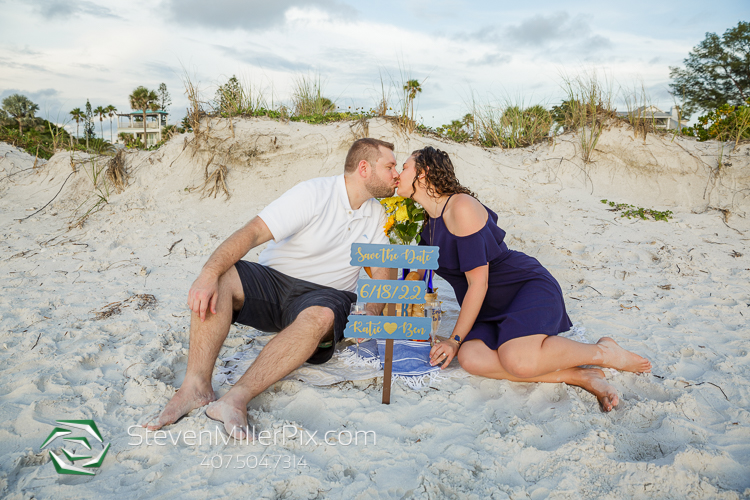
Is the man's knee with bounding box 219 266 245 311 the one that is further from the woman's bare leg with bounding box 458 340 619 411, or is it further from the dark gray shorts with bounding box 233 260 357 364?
the woman's bare leg with bounding box 458 340 619 411

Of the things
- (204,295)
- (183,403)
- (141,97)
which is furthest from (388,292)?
(141,97)

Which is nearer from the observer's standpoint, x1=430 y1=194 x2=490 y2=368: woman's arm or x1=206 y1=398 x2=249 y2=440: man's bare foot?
x1=206 y1=398 x2=249 y2=440: man's bare foot

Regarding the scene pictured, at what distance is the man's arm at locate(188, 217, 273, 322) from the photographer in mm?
2359

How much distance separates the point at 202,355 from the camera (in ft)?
7.79

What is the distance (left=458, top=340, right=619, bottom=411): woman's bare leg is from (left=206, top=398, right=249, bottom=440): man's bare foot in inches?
53.8

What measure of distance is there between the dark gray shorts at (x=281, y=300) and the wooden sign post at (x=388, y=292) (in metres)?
0.44

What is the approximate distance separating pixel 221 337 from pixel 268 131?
5120 millimetres

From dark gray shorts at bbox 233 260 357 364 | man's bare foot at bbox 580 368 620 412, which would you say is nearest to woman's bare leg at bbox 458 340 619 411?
man's bare foot at bbox 580 368 620 412

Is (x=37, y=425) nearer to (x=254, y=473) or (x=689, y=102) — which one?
(x=254, y=473)

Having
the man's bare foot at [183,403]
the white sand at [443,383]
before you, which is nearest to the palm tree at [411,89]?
the white sand at [443,383]

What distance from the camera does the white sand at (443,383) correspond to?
5.96ft

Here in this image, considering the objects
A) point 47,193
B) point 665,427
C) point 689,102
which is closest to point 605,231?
point 665,427

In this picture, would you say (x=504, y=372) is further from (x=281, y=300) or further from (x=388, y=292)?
(x=281, y=300)

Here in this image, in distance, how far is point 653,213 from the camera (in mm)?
5898
